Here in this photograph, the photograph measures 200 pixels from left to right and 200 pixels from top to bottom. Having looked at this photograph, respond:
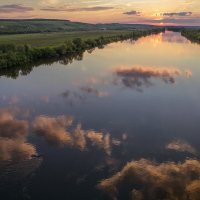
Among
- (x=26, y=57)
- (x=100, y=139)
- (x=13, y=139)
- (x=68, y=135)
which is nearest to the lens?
(x=13, y=139)

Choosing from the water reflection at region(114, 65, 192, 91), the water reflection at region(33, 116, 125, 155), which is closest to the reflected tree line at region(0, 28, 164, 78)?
the water reflection at region(114, 65, 192, 91)

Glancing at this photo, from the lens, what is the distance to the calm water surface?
11648 millimetres

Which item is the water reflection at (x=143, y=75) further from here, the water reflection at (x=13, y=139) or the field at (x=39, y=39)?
the field at (x=39, y=39)

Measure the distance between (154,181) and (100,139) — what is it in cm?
431

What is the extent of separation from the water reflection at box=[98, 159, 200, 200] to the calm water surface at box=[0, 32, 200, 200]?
3 centimetres

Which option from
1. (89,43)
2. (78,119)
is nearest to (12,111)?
(78,119)

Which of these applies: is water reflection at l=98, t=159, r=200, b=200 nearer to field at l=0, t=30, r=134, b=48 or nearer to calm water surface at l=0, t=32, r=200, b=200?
calm water surface at l=0, t=32, r=200, b=200

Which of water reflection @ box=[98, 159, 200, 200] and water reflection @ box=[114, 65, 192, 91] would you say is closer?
water reflection @ box=[98, 159, 200, 200]

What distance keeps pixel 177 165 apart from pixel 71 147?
4.19m

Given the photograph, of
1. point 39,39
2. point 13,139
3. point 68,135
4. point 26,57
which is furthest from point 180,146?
point 39,39

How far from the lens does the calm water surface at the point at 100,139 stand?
11648mm

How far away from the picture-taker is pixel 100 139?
15.9 metres

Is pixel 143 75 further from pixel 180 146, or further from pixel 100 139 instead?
pixel 180 146

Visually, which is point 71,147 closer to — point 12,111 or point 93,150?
point 93,150
